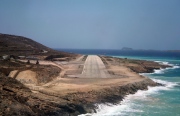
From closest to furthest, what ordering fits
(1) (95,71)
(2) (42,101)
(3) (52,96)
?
(2) (42,101)
(3) (52,96)
(1) (95,71)

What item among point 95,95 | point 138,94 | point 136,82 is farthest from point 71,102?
point 136,82

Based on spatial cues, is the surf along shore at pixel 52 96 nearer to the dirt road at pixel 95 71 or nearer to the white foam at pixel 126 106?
the white foam at pixel 126 106

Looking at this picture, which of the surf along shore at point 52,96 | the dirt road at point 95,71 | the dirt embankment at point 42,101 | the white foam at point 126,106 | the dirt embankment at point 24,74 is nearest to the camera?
the dirt embankment at point 42,101

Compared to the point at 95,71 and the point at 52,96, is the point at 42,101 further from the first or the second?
the point at 95,71

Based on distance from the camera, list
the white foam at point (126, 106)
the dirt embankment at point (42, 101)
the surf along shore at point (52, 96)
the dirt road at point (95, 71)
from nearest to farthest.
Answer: the dirt embankment at point (42, 101) → the surf along shore at point (52, 96) → the white foam at point (126, 106) → the dirt road at point (95, 71)

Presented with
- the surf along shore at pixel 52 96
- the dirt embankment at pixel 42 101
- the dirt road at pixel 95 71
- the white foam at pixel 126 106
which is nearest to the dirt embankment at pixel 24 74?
the surf along shore at pixel 52 96

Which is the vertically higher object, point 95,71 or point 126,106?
point 95,71

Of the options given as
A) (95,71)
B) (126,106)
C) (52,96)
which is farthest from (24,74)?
(95,71)

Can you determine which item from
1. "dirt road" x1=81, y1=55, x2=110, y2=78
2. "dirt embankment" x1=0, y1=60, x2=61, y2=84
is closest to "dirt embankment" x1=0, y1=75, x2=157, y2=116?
"dirt embankment" x1=0, y1=60, x2=61, y2=84

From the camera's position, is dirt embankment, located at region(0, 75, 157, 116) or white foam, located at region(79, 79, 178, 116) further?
white foam, located at region(79, 79, 178, 116)

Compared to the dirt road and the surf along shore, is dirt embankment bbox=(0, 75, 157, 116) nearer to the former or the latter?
the surf along shore

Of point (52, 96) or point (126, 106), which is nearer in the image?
point (52, 96)

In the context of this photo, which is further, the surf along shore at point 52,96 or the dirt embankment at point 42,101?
the surf along shore at point 52,96
